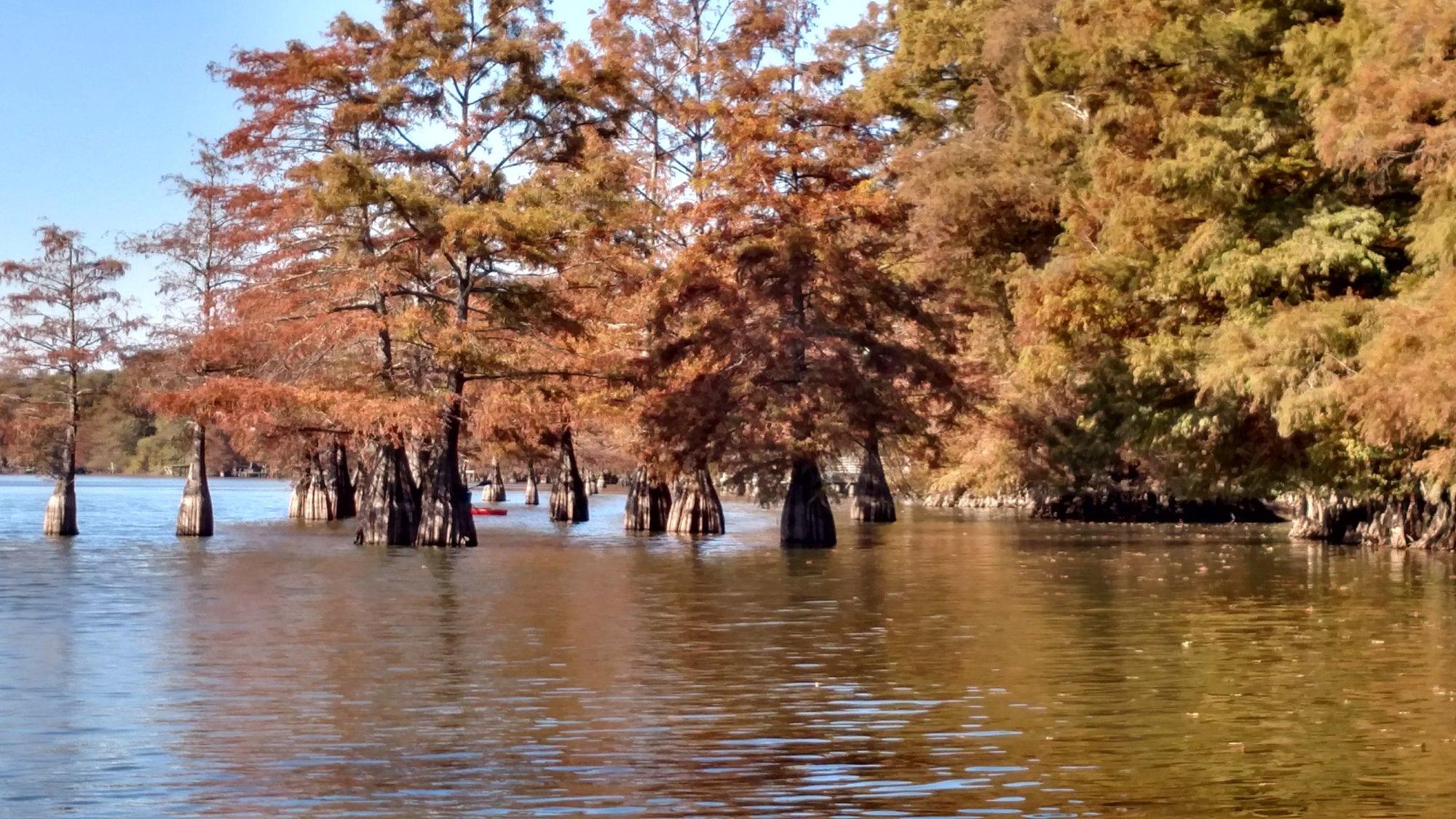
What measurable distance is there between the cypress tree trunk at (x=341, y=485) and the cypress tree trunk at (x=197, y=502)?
18266mm

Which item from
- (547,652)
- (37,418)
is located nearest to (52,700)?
(547,652)

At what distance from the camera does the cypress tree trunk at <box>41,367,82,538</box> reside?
51.7 metres

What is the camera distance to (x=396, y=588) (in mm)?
29156

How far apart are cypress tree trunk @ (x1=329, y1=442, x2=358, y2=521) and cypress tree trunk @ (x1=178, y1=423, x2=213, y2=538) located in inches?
719

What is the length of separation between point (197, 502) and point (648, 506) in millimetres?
13507

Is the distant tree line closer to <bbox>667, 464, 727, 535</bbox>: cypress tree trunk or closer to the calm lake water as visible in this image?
<bbox>667, 464, 727, 535</bbox>: cypress tree trunk

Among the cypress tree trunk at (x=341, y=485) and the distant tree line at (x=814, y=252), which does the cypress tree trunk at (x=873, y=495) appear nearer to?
the distant tree line at (x=814, y=252)

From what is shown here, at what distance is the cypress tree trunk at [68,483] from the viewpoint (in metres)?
51.7

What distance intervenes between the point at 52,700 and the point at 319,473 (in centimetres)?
5720

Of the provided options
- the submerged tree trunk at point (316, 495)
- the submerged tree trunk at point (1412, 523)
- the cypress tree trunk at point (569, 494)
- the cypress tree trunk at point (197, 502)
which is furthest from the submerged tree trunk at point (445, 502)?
the submerged tree trunk at point (316, 495)

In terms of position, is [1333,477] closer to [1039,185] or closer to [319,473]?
[1039,185]

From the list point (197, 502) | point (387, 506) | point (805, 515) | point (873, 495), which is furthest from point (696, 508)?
point (873, 495)

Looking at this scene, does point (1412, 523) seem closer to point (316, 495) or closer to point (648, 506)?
point (648, 506)

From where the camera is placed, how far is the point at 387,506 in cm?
4503
